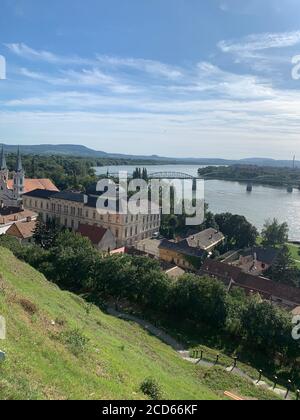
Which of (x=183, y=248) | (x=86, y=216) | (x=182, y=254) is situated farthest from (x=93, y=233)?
(x=183, y=248)

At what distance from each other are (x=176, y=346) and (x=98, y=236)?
81.5 ft

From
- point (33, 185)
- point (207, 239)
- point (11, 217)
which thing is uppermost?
point (33, 185)

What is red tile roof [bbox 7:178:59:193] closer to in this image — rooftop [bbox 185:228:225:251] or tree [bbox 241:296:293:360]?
rooftop [bbox 185:228:225:251]

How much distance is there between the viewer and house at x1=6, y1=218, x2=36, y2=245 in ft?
147

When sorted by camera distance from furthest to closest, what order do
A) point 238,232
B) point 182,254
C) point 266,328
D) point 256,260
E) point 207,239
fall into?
point 238,232, point 207,239, point 256,260, point 182,254, point 266,328

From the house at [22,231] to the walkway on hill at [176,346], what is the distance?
22.0 meters

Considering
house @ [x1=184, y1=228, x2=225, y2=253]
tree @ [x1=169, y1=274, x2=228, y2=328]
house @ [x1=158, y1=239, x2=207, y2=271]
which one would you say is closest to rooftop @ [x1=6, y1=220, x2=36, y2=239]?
house @ [x1=158, y1=239, x2=207, y2=271]

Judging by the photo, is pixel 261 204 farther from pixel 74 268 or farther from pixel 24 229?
pixel 74 268

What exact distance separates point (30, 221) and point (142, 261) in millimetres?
25580

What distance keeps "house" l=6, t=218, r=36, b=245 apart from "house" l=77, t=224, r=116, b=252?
5.70 meters

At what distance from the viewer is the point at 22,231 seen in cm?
4541

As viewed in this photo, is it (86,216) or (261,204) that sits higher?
(86,216)

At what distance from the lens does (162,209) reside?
217 ft

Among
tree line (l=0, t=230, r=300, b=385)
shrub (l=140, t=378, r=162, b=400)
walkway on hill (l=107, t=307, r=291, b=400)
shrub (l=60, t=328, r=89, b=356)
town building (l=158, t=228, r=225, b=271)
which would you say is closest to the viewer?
shrub (l=140, t=378, r=162, b=400)
